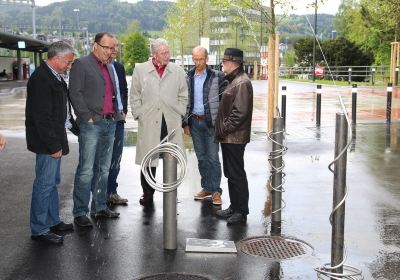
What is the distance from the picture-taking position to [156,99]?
20.9 ft

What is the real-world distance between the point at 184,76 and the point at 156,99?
463 millimetres

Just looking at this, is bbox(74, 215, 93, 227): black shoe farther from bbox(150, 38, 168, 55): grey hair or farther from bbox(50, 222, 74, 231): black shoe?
bbox(150, 38, 168, 55): grey hair

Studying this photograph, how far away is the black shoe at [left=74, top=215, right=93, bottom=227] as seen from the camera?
19.1 feet

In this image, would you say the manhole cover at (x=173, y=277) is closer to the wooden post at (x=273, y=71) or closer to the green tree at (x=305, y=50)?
the wooden post at (x=273, y=71)

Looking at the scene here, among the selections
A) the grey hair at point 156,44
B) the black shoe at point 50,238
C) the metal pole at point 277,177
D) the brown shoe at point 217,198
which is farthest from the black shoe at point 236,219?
the grey hair at point 156,44

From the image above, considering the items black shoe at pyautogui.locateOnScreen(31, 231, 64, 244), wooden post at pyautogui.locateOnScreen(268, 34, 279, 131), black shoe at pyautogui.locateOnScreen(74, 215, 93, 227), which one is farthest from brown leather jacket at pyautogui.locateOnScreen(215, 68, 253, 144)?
wooden post at pyautogui.locateOnScreen(268, 34, 279, 131)

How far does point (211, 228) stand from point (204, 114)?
157 centimetres

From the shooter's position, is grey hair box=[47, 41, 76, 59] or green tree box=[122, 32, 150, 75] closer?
grey hair box=[47, 41, 76, 59]

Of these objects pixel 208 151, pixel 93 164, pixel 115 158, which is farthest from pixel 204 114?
pixel 93 164

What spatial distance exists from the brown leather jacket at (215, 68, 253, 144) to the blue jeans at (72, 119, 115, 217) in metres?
1.25

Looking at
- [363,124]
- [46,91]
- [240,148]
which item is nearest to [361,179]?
[240,148]

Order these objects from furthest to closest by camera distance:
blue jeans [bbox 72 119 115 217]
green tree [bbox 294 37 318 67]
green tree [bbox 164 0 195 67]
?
green tree [bbox 294 37 318 67]
green tree [bbox 164 0 195 67]
blue jeans [bbox 72 119 115 217]

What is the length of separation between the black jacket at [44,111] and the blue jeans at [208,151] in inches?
81.2

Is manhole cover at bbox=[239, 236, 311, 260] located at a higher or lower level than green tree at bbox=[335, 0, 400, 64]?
lower
